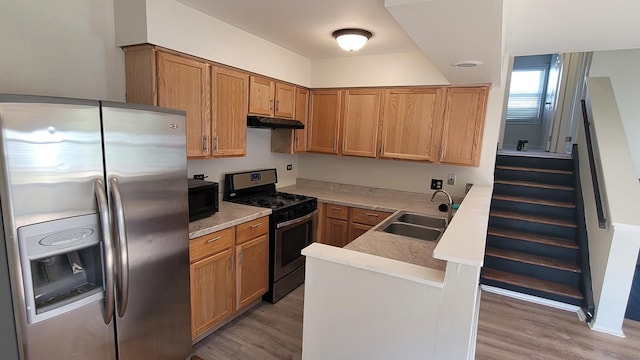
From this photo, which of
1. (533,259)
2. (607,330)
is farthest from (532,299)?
(607,330)

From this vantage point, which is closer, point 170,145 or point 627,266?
point 170,145

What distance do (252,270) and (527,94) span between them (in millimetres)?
7574

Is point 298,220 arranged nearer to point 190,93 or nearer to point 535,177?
point 190,93

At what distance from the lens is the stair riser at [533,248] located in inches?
135

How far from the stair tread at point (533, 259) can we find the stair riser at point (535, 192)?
81 centimetres

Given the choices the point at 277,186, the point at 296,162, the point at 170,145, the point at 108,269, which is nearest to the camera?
the point at 108,269

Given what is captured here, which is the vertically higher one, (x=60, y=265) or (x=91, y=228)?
(x=91, y=228)

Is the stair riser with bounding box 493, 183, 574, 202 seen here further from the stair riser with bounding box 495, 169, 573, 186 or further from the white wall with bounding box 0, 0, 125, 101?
the white wall with bounding box 0, 0, 125, 101

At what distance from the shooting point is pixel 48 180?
1.31 meters

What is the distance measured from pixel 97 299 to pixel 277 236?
5.06 ft

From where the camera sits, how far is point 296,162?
14.1 ft

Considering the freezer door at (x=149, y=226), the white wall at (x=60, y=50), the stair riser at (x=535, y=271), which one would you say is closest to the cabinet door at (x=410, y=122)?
the stair riser at (x=535, y=271)

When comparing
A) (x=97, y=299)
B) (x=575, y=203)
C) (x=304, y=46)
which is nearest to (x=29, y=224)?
(x=97, y=299)

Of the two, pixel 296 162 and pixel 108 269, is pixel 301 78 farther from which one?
pixel 108 269
